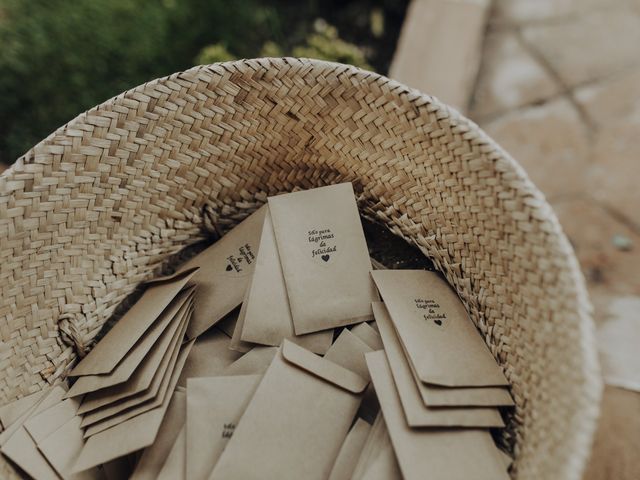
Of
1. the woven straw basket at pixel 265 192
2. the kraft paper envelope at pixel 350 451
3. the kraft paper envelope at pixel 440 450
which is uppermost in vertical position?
the woven straw basket at pixel 265 192

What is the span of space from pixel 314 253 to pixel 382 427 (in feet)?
1.22

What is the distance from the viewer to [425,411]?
0.86 m

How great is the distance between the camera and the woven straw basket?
85cm

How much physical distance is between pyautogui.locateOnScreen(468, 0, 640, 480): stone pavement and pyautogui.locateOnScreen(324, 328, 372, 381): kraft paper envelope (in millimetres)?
626

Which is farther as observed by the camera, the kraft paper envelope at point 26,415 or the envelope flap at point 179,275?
the envelope flap at point 179,275

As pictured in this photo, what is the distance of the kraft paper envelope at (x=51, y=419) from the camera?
916 millimetres

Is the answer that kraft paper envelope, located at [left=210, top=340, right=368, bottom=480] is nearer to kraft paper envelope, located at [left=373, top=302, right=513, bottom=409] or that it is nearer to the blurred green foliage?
kraft paper envelope, located at [left=373, top=302, right=513, bottom=409]

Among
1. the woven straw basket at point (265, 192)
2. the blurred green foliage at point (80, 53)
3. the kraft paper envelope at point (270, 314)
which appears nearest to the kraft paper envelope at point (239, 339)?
the kraft paper envelope at point (270, 314)

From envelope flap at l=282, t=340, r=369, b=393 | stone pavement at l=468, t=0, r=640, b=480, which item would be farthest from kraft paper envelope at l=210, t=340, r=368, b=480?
stone pavement at l=468, t=0, r=640, b=480

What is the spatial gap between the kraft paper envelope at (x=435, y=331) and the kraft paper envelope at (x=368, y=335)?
0.08 metres

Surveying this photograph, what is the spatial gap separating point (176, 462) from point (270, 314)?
309mm

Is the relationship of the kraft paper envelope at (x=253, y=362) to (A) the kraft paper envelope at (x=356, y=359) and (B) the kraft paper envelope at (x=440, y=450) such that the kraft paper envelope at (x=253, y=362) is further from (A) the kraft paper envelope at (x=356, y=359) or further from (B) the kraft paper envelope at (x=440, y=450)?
(B) the kraft paper envelope at (x=440, y=450)

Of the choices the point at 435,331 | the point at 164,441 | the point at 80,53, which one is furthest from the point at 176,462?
the point at 80,53

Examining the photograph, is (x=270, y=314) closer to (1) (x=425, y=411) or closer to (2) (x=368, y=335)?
(2) (x=368, y=335)
